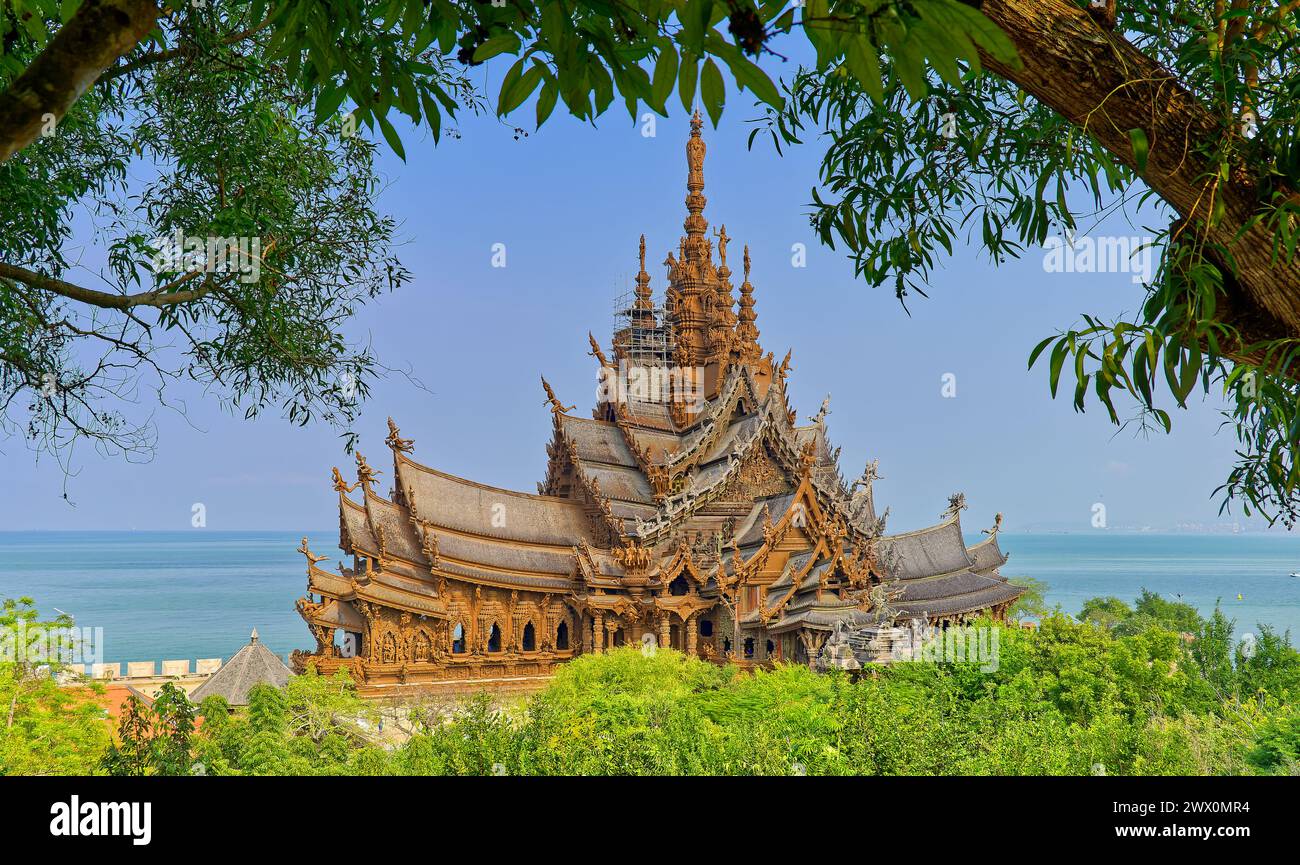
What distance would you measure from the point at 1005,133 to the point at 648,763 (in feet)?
22.8

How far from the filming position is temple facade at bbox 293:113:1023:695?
741 inches

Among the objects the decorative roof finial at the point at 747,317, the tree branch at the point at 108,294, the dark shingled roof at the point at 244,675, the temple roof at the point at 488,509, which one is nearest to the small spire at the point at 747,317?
the decorative roof finial at the point at 747,317

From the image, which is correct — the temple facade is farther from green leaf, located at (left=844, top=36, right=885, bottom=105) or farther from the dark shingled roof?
green leaf, located at (left=844, top=36, right=885, bottom=105)

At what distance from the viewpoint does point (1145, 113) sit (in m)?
2.89

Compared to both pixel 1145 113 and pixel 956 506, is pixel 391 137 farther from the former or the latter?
pixel 956 506

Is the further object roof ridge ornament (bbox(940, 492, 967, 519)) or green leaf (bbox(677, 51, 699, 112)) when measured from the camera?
roof ridge ornament (bbox(940, 492, 967, 519))

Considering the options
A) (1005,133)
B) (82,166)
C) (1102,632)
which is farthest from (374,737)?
(1005,133)

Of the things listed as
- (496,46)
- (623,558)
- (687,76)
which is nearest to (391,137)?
(496,46)

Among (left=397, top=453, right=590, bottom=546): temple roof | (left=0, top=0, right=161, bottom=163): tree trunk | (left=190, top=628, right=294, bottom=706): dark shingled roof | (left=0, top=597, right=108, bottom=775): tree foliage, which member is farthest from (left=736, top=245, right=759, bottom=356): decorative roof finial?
(left=0, top=0, right=161, bottom=163): tree trunk

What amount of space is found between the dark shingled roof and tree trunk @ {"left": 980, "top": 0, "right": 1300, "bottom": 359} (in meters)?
14.2

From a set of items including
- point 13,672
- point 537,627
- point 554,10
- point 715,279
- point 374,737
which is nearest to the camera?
point 554,10

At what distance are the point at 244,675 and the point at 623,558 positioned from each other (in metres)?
8.03

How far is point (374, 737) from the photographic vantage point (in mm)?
14930
